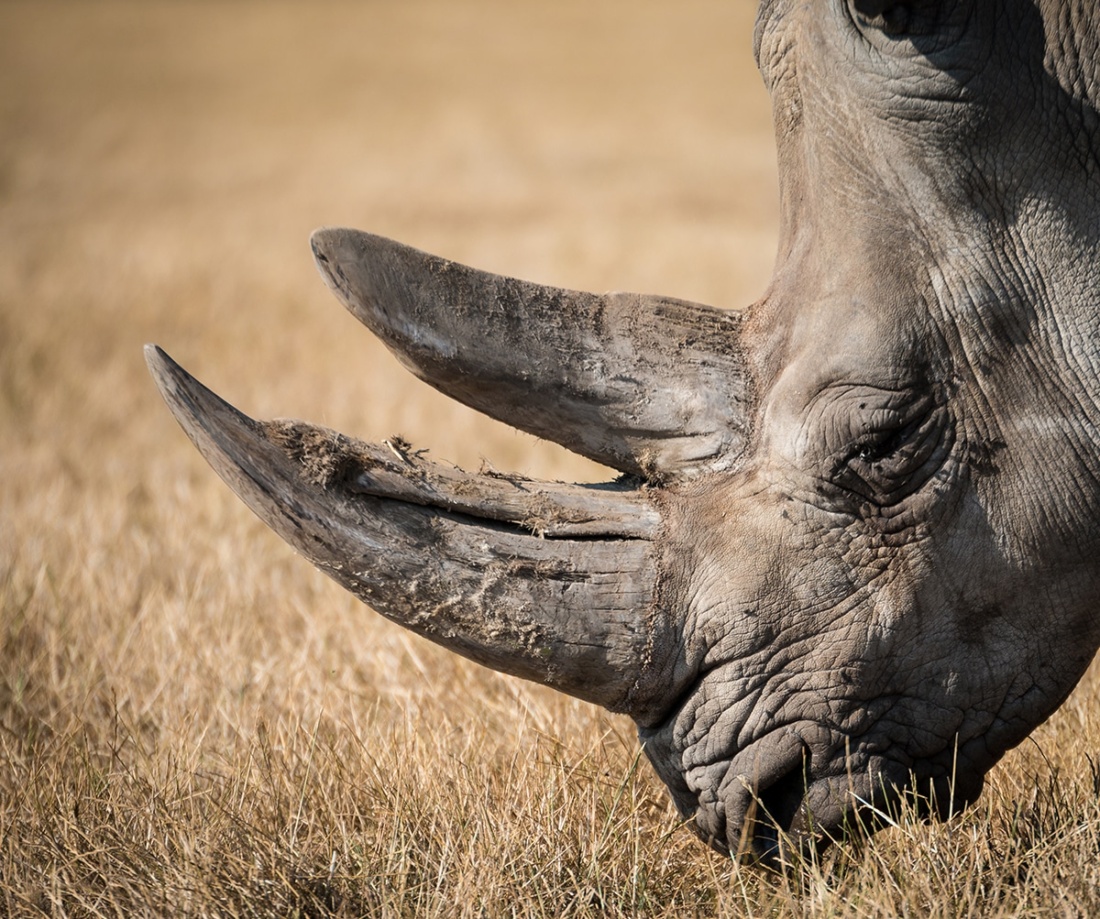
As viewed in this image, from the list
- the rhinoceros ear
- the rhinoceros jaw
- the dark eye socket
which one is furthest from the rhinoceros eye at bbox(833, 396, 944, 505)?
the rhinoceros jaw

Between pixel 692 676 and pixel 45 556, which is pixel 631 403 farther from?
pixel 45 556

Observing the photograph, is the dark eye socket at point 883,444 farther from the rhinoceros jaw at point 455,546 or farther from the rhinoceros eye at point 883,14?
the rhinoceros eye at point 883,14

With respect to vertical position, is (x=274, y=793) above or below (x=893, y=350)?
below

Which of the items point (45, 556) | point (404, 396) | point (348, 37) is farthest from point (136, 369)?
point (348, 37)

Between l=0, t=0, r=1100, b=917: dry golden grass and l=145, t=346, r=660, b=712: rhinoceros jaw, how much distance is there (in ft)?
1.70

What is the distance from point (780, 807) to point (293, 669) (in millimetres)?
1877

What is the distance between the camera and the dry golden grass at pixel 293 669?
2572 millimetres

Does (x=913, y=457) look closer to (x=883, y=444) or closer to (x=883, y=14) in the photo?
(x=883, y=444)

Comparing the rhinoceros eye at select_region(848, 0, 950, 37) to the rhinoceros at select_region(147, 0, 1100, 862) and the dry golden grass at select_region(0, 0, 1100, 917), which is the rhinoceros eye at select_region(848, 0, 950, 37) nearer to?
the rhinoceros at select_region(147, 0, 1100, 862)

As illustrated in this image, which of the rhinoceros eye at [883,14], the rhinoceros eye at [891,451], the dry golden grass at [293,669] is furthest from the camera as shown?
the dry golden grass at [293,669]

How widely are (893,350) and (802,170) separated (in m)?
0.46

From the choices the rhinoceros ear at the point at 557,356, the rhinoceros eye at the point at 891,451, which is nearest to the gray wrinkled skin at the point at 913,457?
the rhinoceros eye at the point at 891,451

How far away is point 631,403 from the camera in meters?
2.54

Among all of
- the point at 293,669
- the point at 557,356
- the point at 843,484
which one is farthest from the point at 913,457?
the point at 293,669
